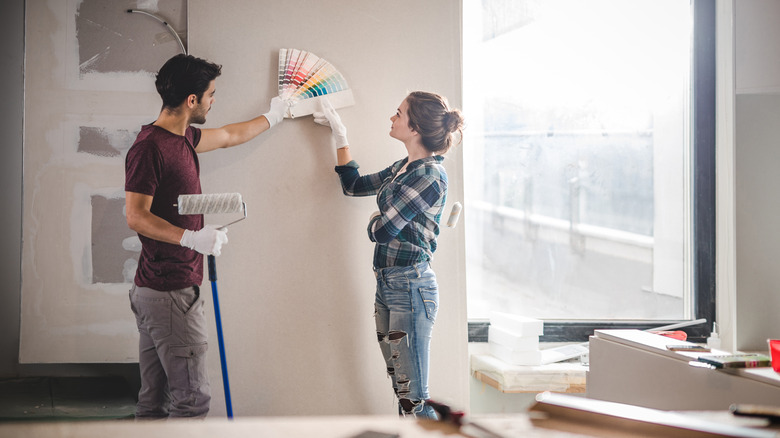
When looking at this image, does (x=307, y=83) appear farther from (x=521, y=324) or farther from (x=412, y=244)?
(x=521, y=324)

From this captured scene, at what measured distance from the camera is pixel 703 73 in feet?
9.77

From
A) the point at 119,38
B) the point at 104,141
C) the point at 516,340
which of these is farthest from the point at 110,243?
the point at 516,340

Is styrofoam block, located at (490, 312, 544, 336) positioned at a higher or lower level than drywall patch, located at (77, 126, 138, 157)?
lower

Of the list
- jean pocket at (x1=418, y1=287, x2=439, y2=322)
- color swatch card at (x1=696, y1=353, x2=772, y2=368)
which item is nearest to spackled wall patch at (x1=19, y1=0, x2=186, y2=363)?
jean pocket at (x1=418, y1=287, x2=439, y2=322)

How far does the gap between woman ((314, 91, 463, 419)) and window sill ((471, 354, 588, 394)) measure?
1.65 feet

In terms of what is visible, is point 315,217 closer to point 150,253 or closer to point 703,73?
point 150,253

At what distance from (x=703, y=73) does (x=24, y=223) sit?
3.44m

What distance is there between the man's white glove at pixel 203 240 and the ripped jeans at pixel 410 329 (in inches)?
27.4

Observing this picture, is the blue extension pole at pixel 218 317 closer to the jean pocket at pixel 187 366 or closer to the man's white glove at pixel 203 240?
the man's white glove at pixel 203 240

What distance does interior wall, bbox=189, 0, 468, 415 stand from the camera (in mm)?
2568

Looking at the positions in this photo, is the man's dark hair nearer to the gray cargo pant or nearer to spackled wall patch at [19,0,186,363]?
spackled wall patch at [19,0,186,363]

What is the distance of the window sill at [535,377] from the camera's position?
2617mm

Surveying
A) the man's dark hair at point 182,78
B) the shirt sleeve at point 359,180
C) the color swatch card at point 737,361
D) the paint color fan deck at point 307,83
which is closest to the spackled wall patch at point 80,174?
the man's dark hair at point 182,78

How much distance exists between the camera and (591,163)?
3014 mm
